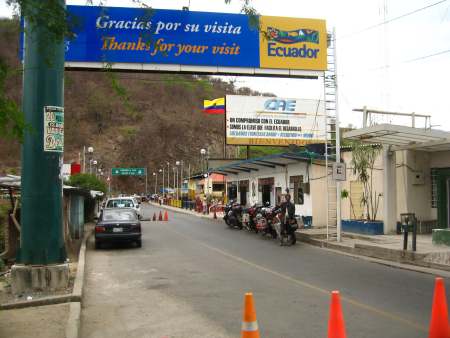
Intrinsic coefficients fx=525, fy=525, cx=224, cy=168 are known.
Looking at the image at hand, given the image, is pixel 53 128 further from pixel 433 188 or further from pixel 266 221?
pixel 433 188

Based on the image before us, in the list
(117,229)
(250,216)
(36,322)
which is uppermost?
(250,216)

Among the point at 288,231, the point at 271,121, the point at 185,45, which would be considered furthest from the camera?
the point at 271,121

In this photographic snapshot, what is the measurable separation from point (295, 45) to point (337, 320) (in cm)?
1478

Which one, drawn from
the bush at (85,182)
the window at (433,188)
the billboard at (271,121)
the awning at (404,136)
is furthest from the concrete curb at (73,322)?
the billboard at (271,121)

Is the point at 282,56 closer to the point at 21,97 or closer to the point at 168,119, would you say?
the point at 21,97

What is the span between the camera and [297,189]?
27031mm

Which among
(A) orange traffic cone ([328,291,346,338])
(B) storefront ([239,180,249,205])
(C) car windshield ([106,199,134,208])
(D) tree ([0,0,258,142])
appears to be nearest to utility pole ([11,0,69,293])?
(D) tree ([0,0,258,142])

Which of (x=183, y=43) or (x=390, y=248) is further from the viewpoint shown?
(x=183, y=43)

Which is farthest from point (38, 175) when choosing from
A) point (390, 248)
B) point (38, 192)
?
point (390, 248)

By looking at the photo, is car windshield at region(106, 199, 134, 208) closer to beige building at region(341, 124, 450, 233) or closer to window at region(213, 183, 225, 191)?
beige building at region(341, 124, 450, 233)

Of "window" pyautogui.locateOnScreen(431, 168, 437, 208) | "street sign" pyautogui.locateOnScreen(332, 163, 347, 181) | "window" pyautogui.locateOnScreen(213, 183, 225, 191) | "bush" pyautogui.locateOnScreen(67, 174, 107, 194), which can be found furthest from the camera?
"window" pyautogui.locateOnScreen(213, 183, 225, 191)

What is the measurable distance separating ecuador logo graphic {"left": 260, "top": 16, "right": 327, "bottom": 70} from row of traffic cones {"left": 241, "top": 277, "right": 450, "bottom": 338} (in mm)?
13623

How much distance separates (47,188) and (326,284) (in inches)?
228

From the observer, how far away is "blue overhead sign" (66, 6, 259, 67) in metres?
17.5
